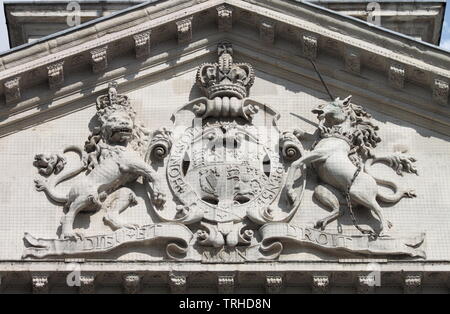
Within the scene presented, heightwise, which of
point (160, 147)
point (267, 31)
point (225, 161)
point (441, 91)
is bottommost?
point (225, 161)

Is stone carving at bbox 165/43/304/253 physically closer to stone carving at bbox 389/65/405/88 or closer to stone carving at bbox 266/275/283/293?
stone carving at bbox 266/275/283/293

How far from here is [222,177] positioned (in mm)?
Answer: 25000

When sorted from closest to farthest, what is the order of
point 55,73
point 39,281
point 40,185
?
1. point 39,281
2. point 40,185
3. point 55,73

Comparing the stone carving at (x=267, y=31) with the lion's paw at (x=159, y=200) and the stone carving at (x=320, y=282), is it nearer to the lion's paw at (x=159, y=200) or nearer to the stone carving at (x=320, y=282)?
the lion's paw at (x=159, y=200)

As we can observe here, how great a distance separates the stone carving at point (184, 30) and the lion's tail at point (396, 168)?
12.2 feet

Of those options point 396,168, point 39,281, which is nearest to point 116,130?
point 39,281

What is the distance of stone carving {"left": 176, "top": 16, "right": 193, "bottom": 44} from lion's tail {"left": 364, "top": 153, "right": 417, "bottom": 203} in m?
3.72

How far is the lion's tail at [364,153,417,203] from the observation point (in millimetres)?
25188

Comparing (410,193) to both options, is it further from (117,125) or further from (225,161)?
(117,125)

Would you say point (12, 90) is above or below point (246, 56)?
below

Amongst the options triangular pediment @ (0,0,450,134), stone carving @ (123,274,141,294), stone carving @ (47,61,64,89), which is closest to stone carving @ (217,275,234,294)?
stone carving @ (123,274,141,294)

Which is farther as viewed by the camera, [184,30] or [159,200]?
[184,30]

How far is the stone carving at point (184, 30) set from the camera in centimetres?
2636

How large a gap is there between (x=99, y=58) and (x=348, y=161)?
4384mm
